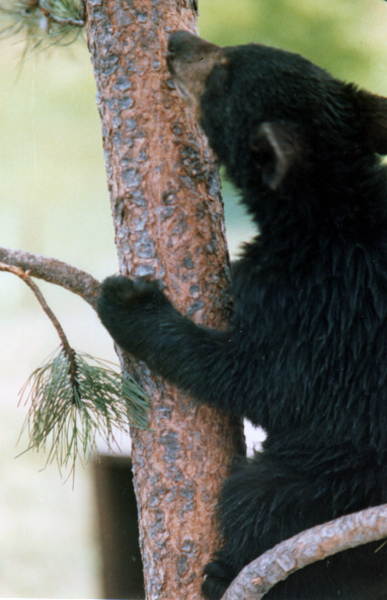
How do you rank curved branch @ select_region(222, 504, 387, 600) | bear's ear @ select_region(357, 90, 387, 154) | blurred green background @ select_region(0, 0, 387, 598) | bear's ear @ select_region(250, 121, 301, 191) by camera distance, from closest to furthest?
curved branch @ select_region(222, 504, 387, 600) < bear's ear @ select_region(250, 121, 301, 191) < bear's ear @ select_region(357, 90, 387, 154) < blurred green background @ select_region(0, 0, 387, 598)

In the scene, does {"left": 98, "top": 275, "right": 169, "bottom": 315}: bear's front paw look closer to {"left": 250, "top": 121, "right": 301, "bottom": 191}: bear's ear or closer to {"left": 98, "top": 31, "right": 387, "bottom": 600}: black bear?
{"left": 98, "top": 31, "right": 387, "bottom": 600}: black bear

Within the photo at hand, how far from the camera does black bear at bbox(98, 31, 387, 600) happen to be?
4.51 feet

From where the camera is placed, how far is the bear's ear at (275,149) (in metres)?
1.34

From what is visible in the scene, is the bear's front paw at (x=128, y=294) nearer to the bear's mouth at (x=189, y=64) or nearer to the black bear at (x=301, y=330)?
the black bear at (x=301, y=330)

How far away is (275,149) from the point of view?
1.34 m

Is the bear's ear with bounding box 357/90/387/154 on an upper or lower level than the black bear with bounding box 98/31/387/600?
upper

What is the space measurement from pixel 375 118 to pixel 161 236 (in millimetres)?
631

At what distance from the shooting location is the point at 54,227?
5.79 feet

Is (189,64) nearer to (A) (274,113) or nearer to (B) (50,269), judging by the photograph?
(A) (274,113)

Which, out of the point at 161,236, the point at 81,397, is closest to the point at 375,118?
the point at 161,236

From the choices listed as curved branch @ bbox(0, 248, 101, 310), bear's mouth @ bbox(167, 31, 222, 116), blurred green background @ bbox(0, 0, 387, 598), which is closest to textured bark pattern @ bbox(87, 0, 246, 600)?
bear's mouth @ bbox(167, 31, 222, 116)

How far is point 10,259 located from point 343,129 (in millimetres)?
901

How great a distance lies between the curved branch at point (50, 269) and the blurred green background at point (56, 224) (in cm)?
29

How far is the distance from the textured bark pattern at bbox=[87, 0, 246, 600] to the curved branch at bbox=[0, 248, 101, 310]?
15 centimetres
